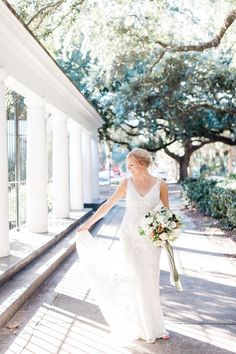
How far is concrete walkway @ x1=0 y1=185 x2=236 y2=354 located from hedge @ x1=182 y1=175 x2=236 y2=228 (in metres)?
3.33

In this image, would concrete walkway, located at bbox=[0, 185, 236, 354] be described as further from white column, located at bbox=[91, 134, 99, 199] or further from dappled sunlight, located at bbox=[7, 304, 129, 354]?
white column, located at bbox=[91, 134, 99, 199]

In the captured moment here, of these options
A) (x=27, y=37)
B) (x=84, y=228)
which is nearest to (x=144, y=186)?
(x=84, y=228)

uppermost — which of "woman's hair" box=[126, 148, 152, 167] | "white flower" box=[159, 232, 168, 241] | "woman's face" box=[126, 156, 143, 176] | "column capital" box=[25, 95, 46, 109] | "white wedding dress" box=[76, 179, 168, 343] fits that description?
"column capital" box=[25, 95, 46, 109]

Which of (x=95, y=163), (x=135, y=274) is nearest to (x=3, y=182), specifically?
(x=135, y=274)

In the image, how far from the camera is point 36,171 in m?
11.1

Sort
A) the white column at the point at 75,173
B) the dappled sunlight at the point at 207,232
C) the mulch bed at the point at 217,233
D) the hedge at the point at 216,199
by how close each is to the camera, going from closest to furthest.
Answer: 1. the mulch bed at the point at 217,233
2. the hedge at the point at 216,199
3. the dappled sunlight at the point at 207,232
4. the white column at the point at 75,173

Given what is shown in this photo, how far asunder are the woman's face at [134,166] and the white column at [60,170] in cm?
917

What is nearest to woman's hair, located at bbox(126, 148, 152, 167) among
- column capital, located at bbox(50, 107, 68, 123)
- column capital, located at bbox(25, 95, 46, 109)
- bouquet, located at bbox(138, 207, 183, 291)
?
bouquet, located at bbox(138, 207, 183, 291)

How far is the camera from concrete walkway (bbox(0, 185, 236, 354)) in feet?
16.2

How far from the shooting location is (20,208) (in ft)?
41.6

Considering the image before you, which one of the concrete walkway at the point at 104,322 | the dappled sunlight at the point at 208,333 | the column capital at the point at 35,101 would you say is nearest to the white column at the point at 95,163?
the column capital at the point at 35,101

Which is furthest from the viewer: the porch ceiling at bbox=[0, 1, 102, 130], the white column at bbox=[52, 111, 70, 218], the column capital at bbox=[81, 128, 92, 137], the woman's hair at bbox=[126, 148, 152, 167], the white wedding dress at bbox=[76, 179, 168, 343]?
the column capital at bbox=[81, 128, 92, 137]

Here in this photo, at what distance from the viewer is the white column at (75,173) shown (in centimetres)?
1719

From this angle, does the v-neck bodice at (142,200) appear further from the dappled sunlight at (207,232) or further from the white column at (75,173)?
the white column at (75,173)
